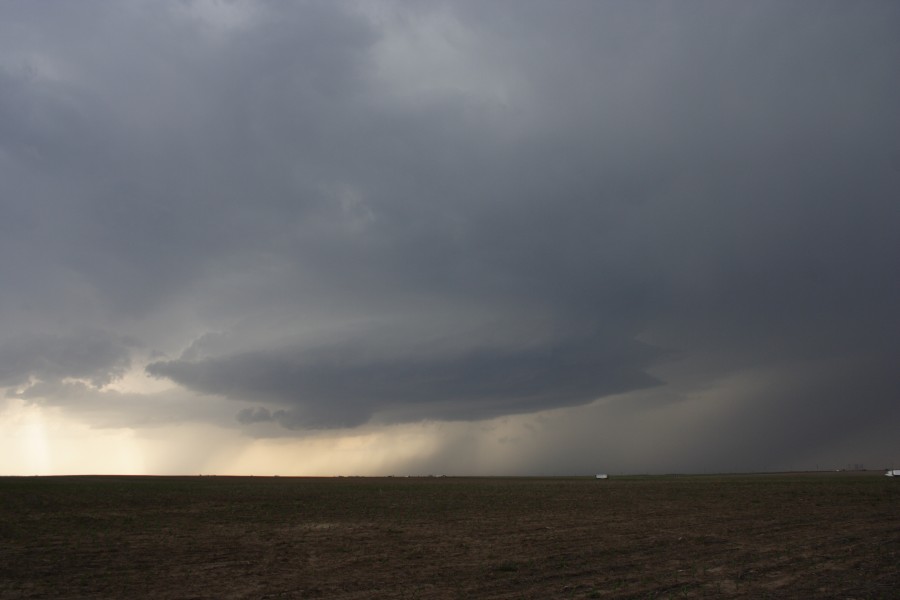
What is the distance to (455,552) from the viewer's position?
25.9 meters

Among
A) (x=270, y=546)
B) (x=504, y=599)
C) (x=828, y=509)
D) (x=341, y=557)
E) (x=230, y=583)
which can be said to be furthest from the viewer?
(x=828, y=509)

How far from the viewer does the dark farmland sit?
728 inches

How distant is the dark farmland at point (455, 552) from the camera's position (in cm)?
1850

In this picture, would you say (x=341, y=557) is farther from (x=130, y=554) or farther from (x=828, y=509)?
(x=828, y=509)

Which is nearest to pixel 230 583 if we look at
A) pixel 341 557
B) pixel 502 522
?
pixel 341 557

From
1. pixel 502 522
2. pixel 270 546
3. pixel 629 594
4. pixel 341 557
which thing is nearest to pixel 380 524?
pixel 502 522

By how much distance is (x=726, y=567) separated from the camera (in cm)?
2119

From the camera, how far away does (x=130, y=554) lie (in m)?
26.1

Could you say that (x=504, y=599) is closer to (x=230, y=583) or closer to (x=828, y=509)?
(x=230, y=583)

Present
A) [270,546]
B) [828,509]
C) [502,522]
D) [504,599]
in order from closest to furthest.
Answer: [504,599] → [270,546] → [502,522] → [828,509]

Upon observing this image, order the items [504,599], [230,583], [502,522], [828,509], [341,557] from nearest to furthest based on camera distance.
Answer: [504,599], [230,583], [341,557], [502,522], [828,509]

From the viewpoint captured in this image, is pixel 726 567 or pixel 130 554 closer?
pixel 726 567

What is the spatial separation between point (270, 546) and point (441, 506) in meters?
24.8

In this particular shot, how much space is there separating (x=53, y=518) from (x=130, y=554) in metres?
17.6
